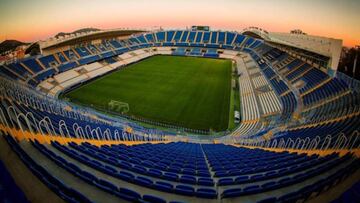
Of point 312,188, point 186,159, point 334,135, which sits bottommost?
point 186,159

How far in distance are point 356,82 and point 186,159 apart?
59.8ft

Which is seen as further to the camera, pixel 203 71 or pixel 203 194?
pixel 203 71

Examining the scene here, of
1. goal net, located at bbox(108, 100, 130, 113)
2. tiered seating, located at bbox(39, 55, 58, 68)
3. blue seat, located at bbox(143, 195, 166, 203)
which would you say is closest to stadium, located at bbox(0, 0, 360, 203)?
blue seat, located at bbox(143, 195, 166, 203)

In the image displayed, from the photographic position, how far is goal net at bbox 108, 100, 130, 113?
2427 cm

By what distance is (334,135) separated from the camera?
39.2 feet

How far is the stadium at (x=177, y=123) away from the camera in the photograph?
6773 millimetres

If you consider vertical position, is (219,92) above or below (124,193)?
below

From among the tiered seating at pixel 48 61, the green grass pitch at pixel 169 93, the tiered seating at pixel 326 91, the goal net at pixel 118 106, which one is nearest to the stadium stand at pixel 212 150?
the tiered seating at pixel 326 91

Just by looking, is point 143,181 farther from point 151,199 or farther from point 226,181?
point 226,181

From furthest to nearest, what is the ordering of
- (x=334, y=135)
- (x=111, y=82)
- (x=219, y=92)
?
(x=111, y=82), (x=219, y=92), (x=334, y=135)

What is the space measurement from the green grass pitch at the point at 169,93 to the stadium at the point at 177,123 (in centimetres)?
21

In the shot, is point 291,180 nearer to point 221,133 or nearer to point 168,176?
point 168,176

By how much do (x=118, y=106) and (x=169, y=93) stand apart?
24.8ft

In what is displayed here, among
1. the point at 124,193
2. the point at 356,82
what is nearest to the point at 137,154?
the point at 124,193
